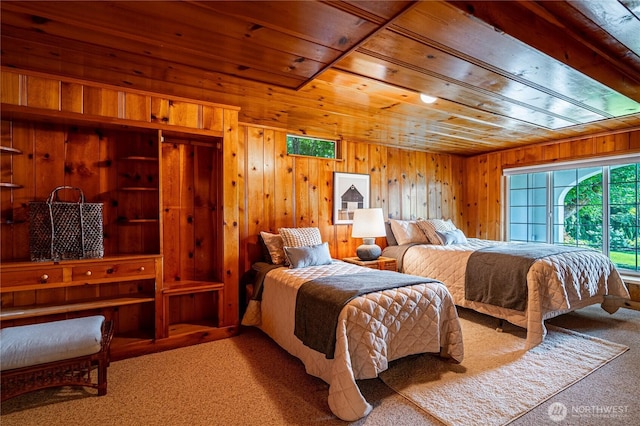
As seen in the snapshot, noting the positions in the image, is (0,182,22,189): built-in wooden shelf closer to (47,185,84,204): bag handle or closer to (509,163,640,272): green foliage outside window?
(47,185,84,204): bag handle

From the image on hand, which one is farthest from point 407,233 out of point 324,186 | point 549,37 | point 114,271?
point 114,271

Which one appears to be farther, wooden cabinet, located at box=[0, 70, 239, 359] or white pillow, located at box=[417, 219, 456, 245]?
white pillow, located at box=[417, 219, 456, 245]

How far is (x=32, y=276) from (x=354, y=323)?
7.33 ft

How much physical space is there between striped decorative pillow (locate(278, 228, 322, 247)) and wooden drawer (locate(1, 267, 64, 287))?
181cm

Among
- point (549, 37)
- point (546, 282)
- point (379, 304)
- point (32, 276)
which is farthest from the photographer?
point (546, 282)

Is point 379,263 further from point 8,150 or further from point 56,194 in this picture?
point 8,150

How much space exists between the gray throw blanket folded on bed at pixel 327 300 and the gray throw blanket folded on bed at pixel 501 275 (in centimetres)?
110

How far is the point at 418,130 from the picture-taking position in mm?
3750

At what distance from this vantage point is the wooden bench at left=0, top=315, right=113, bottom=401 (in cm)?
176

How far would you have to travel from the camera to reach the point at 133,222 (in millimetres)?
2695

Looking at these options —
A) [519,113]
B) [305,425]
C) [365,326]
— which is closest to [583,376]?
[365,326]

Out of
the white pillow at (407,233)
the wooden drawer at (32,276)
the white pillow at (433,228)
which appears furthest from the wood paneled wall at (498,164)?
the wooden drawer at (32,276)

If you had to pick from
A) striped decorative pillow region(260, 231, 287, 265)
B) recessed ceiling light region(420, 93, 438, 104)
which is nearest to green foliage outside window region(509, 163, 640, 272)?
recessed ceiling light region(420, 93, 438, 104)

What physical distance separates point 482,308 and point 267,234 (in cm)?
235
